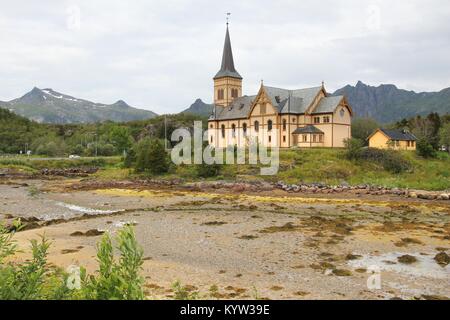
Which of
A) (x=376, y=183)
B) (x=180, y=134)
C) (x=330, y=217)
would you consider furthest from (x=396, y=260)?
(x=180, y=134)

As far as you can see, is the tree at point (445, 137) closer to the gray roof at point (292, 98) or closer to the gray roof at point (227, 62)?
the gray roof at point (292, 98)

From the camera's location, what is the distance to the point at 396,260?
17.3 meters

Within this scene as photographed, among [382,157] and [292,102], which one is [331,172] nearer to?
[382,157]

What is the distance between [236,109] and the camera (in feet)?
270

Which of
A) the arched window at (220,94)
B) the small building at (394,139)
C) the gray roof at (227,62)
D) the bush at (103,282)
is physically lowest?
the bush at (103,282)

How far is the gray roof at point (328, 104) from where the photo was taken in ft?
227

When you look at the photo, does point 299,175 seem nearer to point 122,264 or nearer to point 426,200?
point 426,200

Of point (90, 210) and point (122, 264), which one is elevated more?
point (122, 264)

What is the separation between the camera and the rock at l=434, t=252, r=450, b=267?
1681cm

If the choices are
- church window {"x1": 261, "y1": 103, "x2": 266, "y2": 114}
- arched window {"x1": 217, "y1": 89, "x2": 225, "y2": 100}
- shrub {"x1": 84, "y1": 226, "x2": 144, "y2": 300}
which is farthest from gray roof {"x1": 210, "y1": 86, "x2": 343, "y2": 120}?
shrub {"x1": 84, "y1": 226, "x2": 144, "y2": 300}

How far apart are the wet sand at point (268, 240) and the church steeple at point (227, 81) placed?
50.2 m

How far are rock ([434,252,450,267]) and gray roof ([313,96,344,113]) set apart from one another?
173ft

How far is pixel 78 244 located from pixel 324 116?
56.2m

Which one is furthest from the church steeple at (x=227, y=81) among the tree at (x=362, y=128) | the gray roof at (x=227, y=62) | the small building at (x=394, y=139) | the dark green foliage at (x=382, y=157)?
the dark green foliage at (x=382, y=157)
